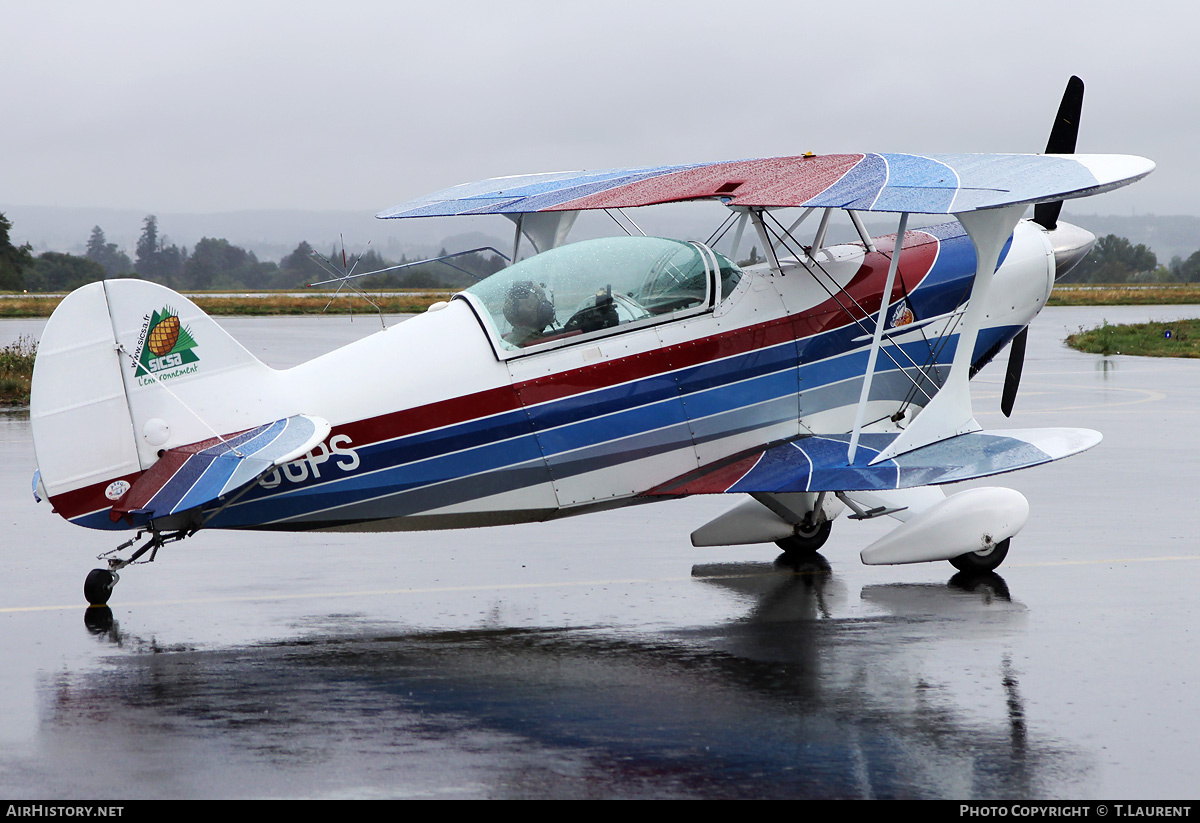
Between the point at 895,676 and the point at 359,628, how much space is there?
2.92 m

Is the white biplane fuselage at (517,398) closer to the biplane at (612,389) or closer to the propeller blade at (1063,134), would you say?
the biplane at (612,389)

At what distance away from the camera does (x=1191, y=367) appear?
23.7 meters

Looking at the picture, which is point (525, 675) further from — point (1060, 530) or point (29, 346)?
point (29, 346)

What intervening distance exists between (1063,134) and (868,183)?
2.86 metres

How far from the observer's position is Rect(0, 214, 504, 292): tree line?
2958 inches

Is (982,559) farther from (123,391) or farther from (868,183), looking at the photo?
(123,391)

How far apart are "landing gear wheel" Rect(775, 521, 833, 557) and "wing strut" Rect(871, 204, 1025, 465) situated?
4.81 feet

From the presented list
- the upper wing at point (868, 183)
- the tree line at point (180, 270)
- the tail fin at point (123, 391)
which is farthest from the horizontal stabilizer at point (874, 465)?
the tree line at point (180, 270)

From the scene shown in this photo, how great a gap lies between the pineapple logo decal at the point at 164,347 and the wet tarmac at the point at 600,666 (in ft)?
4.64

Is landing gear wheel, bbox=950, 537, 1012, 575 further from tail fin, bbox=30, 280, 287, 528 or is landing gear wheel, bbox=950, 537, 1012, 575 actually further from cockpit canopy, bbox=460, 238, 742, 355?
tail fin, bbox=30, 280, 287, 528

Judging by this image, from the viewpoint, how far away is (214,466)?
6668 millimetres

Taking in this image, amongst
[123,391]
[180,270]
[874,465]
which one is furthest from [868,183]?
[180,270]

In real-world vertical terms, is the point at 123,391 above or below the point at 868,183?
below

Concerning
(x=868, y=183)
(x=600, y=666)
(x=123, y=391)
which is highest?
(x=868, y=183)
